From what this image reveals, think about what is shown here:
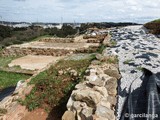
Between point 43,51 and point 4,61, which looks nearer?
point 4,61

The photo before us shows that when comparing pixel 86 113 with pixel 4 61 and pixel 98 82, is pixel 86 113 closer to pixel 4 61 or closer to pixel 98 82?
pixel 98 82

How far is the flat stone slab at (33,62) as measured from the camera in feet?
31.8

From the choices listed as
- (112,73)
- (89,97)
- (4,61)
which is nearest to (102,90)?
(89,97)

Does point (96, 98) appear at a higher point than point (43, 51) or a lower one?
higher

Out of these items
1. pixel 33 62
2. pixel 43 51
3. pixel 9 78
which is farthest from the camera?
pixel 43 51

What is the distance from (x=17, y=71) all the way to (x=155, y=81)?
5543mm

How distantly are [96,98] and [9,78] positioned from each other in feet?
16.7

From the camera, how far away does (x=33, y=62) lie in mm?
10531

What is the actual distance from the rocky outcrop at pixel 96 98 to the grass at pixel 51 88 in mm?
820

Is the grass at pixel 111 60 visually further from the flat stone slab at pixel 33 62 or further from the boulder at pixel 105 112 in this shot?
the boulder at pixel 105 112

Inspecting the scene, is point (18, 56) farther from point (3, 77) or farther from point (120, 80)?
point (120, 80)

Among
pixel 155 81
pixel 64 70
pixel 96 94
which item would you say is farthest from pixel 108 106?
pixel 64 70

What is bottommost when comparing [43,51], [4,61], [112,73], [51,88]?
[4,61]

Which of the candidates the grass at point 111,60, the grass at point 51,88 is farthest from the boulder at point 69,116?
the grass at point 111,60
